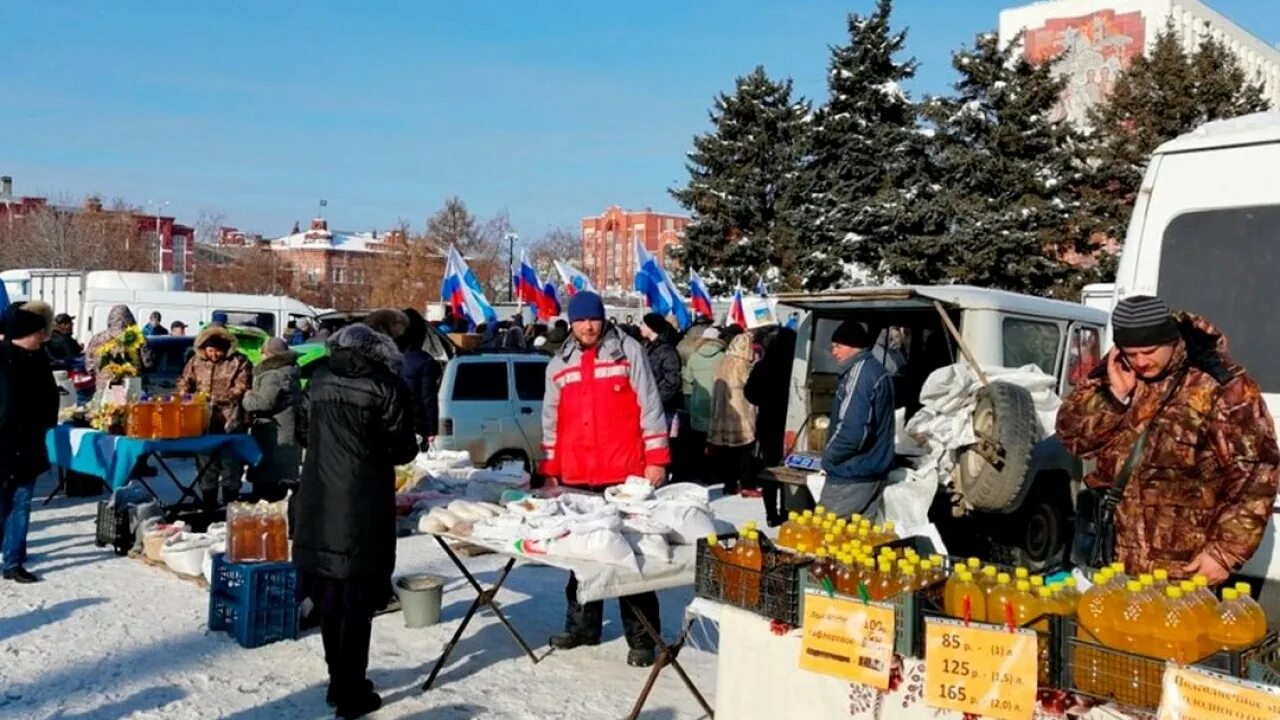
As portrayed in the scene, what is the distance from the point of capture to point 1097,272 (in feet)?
89.5

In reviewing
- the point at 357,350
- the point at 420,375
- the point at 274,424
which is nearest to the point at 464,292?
the point at 274,424

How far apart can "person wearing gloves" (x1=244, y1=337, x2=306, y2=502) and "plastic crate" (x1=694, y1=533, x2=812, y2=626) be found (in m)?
6.37

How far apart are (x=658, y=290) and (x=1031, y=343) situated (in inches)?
506

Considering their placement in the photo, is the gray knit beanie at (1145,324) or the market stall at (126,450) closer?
the gray knit beanie at (1145,324)

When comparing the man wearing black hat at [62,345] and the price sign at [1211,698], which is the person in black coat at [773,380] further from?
the man wearing black hat at [62,345]

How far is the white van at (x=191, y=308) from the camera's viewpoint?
2038cm

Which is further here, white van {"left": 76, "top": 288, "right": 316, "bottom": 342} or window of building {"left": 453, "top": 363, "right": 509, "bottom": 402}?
white van {"left": 76, "top": 288, "right": 316, "bottom": 342}

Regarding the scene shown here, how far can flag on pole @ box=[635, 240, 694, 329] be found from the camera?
2117cm

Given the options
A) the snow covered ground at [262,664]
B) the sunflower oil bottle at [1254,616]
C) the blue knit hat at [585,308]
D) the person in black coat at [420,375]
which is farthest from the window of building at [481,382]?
the sunflower oil bottle at [1254,616]

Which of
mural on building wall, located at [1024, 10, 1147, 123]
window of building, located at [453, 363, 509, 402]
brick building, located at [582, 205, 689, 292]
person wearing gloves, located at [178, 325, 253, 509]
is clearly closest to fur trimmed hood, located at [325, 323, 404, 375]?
person wearing gloves, located at [178, 325, 253, 509]

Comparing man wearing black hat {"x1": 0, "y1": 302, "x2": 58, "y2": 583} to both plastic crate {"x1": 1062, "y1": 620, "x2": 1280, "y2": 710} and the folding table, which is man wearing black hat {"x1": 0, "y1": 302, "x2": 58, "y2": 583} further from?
plastic crate {"x1": 1062, "y1": 620, "x2": 1280, "y2": 710}

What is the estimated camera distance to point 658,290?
837 inches

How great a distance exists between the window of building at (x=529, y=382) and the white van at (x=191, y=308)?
11093mm

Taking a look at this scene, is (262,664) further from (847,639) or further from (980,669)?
(980,669)
